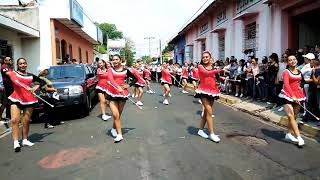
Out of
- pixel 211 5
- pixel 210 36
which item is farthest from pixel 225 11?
pixel 210 36

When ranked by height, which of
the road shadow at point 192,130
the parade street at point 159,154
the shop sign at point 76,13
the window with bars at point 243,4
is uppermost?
the shop sign at point 76,13

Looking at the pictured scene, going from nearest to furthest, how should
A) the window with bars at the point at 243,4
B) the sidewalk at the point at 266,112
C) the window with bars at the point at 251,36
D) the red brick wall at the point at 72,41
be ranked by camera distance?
the sidewalk at the point at 266,112, the window with bars at the point at 251,36, the window with bars at the point at 243,4, the red brick wall at the point at 72,41

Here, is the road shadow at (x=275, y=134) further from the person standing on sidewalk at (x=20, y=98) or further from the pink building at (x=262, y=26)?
the pink building at (x=262, y=26)

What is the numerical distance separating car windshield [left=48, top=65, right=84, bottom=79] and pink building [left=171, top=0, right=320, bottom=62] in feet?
25.0

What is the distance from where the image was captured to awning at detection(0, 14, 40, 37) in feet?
52.4

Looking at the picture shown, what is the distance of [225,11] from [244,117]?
12.5m

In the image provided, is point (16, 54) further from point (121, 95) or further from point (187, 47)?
point (187, 47)

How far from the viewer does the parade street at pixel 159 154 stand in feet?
19.5

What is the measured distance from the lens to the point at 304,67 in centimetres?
1043

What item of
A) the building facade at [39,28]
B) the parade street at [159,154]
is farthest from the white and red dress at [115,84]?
the building facade at [39,28]

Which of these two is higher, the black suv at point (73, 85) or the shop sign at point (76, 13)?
the shop sign at point (76, 13)

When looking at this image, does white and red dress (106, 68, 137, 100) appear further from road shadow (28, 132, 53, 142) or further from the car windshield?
the car windshield

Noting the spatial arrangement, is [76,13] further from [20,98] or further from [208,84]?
[208,84]

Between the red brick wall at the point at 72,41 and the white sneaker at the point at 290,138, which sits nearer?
the white sneaker at the point at 290,138
